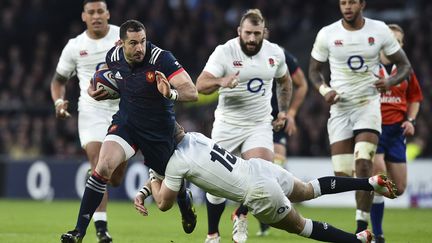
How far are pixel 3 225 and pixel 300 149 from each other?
879 cm

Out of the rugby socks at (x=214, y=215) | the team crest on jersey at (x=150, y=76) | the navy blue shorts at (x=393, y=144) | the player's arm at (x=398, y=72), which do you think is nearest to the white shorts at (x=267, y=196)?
the team crest on jersey at (x=150, y=76)

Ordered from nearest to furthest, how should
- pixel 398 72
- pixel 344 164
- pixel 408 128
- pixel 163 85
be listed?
pixel 163 85, pixel 398 72, pixel 344 164, pixel 408 128

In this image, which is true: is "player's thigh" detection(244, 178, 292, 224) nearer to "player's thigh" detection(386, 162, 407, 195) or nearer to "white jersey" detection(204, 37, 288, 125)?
"white jersey" detection(204, 37, 288, 125)

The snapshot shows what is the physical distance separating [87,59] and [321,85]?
9.00ft

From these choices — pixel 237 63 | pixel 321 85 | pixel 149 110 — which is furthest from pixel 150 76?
pixel 321 85

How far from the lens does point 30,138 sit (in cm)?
2316

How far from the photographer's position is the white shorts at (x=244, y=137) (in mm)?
10586

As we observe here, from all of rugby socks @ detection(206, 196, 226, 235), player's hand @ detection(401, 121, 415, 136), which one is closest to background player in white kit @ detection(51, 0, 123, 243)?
rugby socks @ detection(206, 196, 226, 235)

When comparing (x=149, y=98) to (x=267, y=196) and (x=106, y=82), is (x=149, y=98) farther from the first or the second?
(x=267, y=196)

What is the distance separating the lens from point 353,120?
1119cm

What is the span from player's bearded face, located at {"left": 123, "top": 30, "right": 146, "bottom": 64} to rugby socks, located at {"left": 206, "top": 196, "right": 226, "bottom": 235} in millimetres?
2117

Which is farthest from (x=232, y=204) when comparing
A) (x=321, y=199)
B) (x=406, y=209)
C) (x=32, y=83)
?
(x=32, y=83)

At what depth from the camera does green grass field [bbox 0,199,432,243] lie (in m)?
11.2

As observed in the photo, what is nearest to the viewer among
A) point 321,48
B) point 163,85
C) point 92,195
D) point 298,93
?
point 163,85
